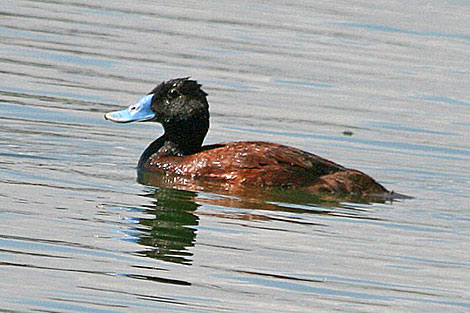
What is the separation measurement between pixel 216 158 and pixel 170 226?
6.53 ft

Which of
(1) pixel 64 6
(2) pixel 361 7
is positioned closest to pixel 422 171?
(1) pixel 64 6

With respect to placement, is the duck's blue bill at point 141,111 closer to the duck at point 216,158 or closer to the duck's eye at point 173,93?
the duck at point 216,158

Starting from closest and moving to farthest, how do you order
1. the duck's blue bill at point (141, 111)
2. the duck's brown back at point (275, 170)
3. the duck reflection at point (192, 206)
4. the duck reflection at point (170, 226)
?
the duck reflection at point (170, 226), the duck reflection at point (192, 206), the duck's brown back at point (275, 170), the duck's blue bill at point (141, 111)

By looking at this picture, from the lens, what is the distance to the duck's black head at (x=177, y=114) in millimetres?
11352

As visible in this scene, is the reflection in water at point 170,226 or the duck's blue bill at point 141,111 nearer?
the reflection in water at point 170,226

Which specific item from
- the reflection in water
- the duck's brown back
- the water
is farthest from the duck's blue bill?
the reflection in water

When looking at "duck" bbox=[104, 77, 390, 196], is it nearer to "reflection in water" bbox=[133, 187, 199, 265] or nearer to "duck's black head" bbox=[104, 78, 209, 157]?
"duck's black head" bbox=[104, 78, 209, 157]

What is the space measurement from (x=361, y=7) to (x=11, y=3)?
6.15 meters

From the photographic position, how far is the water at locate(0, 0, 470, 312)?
7.22m

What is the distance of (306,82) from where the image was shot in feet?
51.7

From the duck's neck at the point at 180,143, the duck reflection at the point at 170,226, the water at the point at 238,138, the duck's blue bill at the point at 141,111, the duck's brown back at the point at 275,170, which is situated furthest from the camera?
the duck's blue bill at the point at 141,111

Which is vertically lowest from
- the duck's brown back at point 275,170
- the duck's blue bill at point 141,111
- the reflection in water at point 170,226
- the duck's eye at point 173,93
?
the reflection in water at point 170,226

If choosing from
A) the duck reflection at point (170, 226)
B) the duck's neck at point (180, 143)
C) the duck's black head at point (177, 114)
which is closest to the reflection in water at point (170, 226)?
the duck reflection at point (170, 226)

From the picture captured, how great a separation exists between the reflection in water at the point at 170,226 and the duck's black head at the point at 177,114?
3.36 ft
